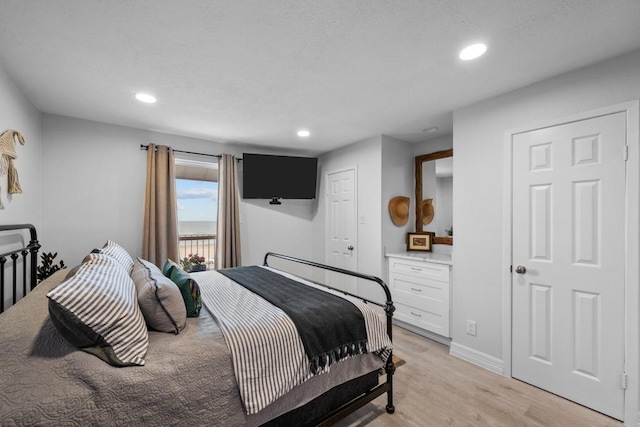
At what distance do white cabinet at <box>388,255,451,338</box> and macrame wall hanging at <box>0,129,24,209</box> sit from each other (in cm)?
359

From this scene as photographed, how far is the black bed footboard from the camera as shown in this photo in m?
1.96

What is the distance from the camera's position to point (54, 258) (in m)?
2.85

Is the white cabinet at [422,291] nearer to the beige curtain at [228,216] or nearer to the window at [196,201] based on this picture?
the beige curtain at [228,216]

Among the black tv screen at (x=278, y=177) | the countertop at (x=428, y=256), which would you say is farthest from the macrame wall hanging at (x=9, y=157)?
the countertop at (x=428, y=256)

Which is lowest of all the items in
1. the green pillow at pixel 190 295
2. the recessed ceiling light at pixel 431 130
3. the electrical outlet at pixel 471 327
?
the electrical outlet at pixel 471 327

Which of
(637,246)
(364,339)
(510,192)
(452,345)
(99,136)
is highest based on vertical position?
(99,136)

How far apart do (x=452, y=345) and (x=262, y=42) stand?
10.1 ft

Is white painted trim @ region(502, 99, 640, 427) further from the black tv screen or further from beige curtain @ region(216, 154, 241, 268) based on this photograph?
beige curtain @ region(216, 154, 241, 268)

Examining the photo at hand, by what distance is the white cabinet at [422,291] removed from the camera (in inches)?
114

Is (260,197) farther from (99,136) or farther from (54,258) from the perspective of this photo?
(54,258)

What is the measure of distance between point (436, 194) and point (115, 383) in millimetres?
3540

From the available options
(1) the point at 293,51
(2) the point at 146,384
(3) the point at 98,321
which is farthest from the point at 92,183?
(2) the point at 146,384

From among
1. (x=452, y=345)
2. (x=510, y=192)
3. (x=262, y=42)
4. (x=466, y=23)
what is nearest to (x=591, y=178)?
(x=510, y=192)

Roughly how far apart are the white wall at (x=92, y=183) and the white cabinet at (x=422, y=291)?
3161mm
